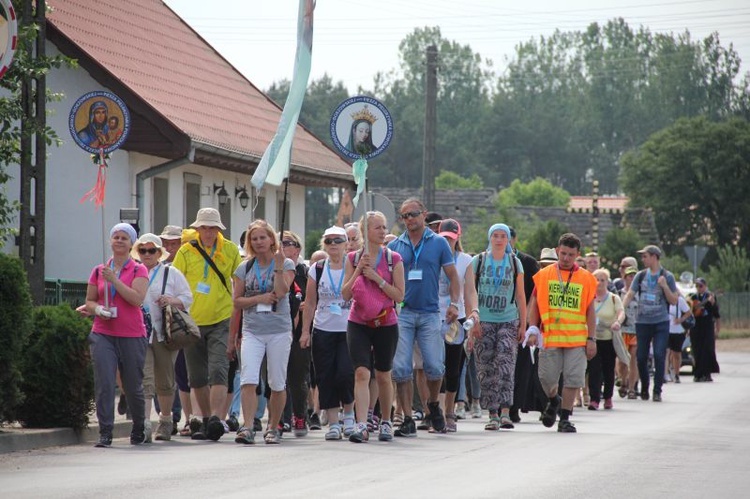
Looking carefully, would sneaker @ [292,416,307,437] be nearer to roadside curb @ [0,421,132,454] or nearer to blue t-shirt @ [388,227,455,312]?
blue t-shirt @ [388,227,455,312]

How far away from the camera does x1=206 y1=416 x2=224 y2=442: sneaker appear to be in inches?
574

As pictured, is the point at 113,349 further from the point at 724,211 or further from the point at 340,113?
the point at 724,211

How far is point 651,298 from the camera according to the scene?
2331 cm

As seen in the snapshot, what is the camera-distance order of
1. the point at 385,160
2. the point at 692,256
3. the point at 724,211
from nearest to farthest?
the point at 692,256
the point at 724,211
the point at 385,160

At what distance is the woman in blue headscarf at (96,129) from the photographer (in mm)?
17406

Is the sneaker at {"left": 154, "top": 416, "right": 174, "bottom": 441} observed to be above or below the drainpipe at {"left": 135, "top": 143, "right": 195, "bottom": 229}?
below

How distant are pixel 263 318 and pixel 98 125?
417 centimetres

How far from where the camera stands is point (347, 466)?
1198cm

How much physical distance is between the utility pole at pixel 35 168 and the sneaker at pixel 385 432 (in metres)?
4.45

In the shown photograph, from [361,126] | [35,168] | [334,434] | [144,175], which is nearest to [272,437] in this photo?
[334,434]

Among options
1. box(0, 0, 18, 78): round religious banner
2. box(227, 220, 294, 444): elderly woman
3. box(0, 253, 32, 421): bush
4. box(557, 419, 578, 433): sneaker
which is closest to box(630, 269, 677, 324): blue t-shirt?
box(557, 419, 578, 433): sneaker

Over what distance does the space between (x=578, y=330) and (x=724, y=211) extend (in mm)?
76104

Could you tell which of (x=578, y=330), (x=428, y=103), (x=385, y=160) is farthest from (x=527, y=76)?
(x=578, y=330)

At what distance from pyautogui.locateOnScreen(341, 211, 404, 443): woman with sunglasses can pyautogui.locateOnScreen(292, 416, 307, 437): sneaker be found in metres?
1.24
